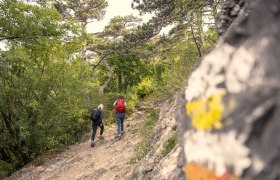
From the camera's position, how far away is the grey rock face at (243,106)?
5.08ft

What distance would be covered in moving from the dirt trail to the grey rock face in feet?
22.6

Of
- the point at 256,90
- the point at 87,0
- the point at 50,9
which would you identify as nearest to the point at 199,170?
the point at 256,90

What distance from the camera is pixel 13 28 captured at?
1047 cm

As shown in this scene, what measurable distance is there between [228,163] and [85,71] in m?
13.8

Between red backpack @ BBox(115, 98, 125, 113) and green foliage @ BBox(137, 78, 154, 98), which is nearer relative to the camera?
red backpack @ BBox(115, 98, 125, 113)

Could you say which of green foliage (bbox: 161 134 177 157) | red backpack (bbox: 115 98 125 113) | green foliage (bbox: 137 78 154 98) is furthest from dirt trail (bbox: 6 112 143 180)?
green foliage (bbox: 137 78 154 98)

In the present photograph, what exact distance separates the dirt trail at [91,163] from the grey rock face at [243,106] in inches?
271

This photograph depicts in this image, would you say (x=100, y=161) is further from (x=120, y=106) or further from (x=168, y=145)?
(x=168, y=145)

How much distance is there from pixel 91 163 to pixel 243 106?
9912 mm

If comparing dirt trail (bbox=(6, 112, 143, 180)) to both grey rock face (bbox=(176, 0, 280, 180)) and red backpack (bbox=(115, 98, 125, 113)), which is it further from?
grey rock face (bbox=(176, 0, 280, 180))

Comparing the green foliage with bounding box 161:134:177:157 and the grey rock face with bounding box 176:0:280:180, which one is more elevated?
the grey rock face with bounding box 176:0:280:180

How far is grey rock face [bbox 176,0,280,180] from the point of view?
155 centimetres

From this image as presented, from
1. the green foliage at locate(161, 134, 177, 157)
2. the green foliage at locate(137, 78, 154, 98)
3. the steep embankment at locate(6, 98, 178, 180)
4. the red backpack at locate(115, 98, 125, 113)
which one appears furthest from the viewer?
the green foliage at locate(137, 78, 154, 98)

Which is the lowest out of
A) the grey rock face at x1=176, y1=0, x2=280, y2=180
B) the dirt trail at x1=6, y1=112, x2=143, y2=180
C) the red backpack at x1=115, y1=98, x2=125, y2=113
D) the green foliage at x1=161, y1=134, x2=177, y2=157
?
the dirt trail at x1=6, y1=112, x2=143, y2=180
